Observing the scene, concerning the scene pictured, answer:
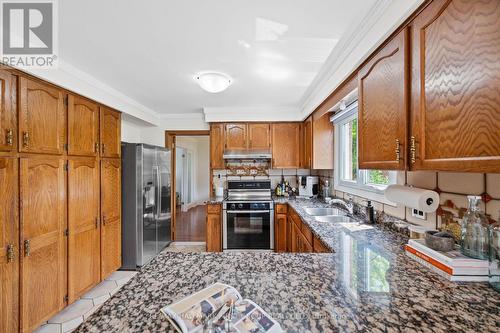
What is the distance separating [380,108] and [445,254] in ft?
2.65

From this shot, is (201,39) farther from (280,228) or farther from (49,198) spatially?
(280,228)

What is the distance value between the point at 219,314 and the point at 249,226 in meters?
2.45

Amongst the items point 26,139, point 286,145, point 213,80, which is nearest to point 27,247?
point 26,139

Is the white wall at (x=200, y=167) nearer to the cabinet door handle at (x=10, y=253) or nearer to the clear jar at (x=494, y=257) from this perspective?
the cabinet door handle at (x=10, y=253)

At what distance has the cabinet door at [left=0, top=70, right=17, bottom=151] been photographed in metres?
1.47

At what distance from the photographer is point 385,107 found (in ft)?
3.94

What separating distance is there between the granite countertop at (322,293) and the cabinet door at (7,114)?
1.44 metres

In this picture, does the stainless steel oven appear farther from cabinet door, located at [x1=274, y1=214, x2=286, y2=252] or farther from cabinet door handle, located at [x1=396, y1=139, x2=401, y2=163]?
cabinet door handle, located at [x1=396, y1=139, x2=401, y2=163]

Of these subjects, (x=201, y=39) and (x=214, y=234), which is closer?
(x=201, y=39)

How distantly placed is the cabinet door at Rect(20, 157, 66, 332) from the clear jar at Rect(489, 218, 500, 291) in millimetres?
2769

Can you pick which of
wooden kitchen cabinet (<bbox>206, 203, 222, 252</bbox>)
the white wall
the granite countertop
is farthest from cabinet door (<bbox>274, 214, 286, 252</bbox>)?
the white wall

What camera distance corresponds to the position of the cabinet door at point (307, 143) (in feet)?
10.1

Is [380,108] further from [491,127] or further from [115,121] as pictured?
[115,121]

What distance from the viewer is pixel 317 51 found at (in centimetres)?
167
